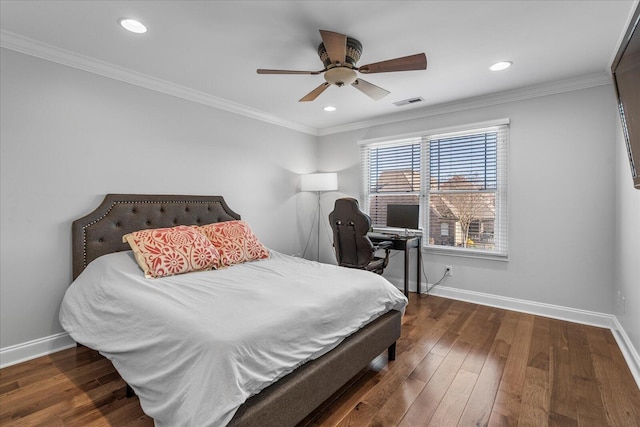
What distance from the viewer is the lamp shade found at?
14.5ft

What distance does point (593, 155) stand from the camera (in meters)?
2.93

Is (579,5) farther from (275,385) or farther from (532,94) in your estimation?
(275,385)

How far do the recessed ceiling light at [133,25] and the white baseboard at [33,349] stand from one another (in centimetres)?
243

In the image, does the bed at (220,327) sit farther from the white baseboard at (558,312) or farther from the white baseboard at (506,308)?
the white baseboard at (558,312)

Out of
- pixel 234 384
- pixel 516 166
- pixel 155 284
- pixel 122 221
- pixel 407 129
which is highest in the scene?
pixel 407 129

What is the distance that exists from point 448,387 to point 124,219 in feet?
9.54

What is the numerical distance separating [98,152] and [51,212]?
2.01 ft

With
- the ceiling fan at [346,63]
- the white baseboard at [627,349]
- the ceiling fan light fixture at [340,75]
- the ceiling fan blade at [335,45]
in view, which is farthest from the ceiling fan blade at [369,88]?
the white baseboard at [627,349]

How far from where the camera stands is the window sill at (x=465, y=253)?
346 centimetres

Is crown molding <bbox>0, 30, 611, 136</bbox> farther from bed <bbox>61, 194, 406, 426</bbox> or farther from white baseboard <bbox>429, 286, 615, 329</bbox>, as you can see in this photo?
white baseboard <bbox>429, 286, 615, 329</bbox>

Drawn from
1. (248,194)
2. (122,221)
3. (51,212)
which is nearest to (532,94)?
(248,194)

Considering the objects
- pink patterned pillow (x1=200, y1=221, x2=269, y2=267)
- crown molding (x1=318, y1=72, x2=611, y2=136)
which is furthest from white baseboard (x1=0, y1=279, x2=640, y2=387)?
crown molding (x1=318, y1=72, x2=611, y2=136)

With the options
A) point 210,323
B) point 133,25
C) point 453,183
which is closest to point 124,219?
point 133,25

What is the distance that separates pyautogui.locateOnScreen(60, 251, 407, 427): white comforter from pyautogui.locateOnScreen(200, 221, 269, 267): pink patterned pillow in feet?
0.97
